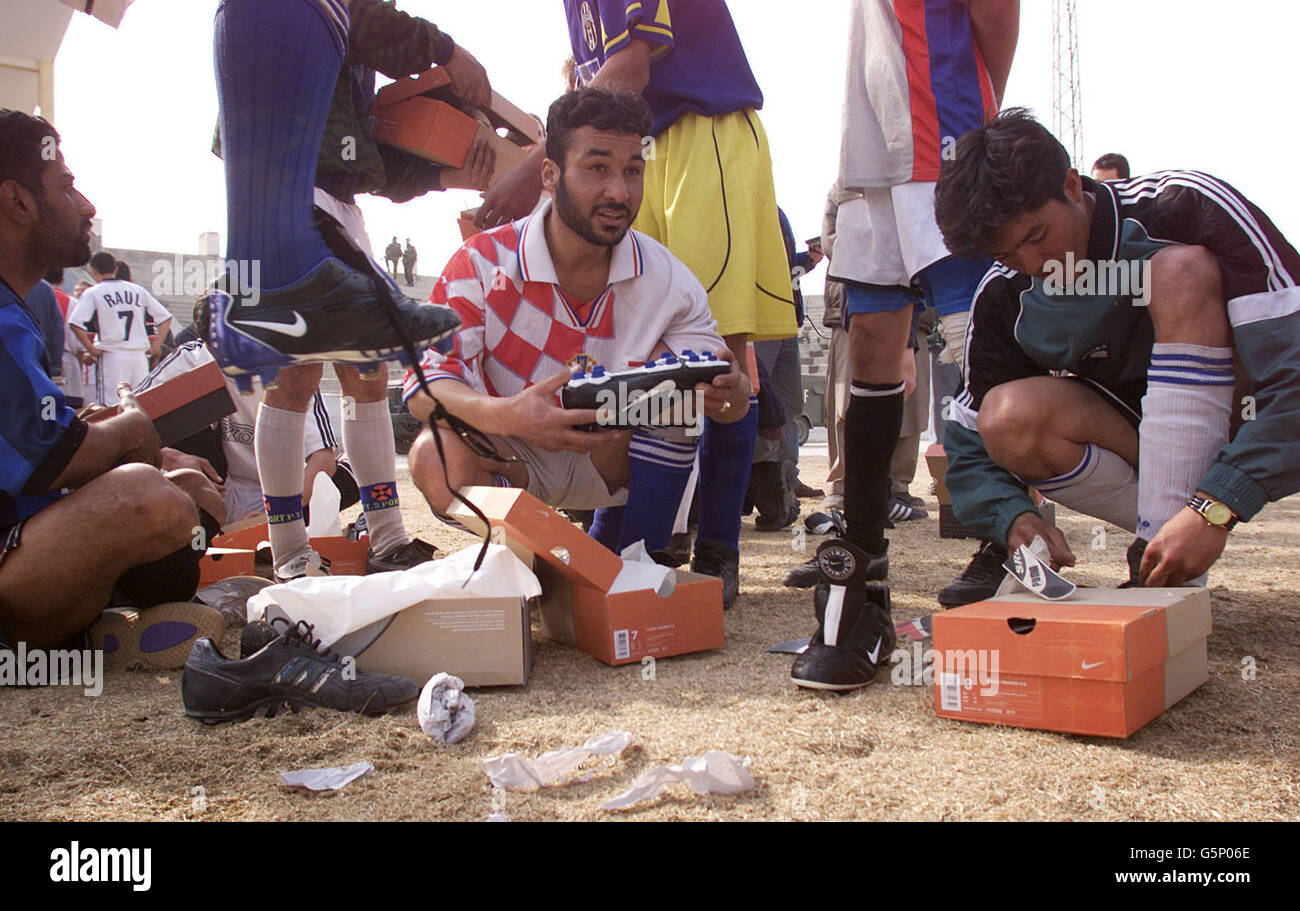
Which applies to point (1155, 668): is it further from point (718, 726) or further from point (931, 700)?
point (718, 726)

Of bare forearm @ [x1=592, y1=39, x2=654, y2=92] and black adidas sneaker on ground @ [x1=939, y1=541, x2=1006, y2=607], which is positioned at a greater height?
bare forearm @ [x1=592, y1=39, x2=654, y2=92]

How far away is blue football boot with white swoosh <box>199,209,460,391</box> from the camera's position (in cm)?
134

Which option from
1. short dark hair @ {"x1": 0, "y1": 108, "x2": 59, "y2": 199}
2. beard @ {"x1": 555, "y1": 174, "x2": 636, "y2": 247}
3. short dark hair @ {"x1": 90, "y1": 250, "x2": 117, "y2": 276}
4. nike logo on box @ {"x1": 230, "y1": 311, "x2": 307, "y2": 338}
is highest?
short dark hair @ {"x1": 90, "y1": 250, "x2": 117, "y2": 276}

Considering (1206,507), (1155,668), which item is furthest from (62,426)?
(1206,507)

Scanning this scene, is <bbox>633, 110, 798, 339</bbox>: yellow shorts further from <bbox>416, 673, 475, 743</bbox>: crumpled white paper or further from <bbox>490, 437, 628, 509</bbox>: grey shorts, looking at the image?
<bbox>416, 673, 475, 743</bbox>: crumpled white paper

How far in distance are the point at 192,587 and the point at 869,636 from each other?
5.28 ft

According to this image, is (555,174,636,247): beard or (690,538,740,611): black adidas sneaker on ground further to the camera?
(690,538,740,611): black adidas sneaker on ground

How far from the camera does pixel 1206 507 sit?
174 cm

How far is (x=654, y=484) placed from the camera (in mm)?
2496

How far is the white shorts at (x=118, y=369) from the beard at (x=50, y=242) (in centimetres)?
583

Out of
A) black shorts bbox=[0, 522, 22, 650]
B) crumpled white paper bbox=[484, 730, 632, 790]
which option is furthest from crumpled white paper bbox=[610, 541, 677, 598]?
black shorts bbox=[0, 522, 22, 650]

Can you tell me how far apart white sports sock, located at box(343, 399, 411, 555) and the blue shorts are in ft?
5.09

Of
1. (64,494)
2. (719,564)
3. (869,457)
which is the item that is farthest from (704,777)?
(64,494)

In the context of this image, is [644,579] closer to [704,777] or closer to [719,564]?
[719,564]
